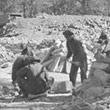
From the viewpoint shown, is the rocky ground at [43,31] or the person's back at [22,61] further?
the rocky ground at [43,31]

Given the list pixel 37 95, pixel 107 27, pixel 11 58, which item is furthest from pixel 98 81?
pixel 107 27

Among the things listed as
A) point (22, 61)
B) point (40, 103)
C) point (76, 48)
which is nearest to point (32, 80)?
point (22, 61)

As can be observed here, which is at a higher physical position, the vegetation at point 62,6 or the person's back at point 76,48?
the person's back at point 76,48

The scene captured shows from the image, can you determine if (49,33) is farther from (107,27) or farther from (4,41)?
(107,27)

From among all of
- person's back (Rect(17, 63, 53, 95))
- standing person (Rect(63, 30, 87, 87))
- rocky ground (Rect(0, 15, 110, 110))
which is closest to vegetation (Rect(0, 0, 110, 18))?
rocky ground (Rect(0, 15, 110, 110))

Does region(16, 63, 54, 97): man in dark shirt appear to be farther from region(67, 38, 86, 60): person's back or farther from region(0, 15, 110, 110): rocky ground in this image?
region(0, 15, 110, 110): rocky ground

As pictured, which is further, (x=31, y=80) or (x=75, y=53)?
(x=75, y=53)

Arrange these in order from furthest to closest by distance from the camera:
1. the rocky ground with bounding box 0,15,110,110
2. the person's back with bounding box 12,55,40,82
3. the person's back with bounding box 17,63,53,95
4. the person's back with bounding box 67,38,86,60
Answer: the rocky ground with bounding box 0,15,110,110 → the person's back with bounding box 67,38,86,60 → the person's back with bounding box 12,55,40,82 → the person's back with bounding box 17,63,53,95

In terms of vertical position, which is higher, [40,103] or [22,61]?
[22,61]

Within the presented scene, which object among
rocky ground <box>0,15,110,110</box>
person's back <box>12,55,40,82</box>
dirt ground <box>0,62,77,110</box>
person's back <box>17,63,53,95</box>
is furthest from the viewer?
rocky ground <box>0,15,110,110</box>

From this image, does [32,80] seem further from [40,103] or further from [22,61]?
[40,103]

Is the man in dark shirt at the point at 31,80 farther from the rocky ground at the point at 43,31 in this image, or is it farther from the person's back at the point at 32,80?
the rocky ground at the point at 43,31

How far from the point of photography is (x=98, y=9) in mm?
56125

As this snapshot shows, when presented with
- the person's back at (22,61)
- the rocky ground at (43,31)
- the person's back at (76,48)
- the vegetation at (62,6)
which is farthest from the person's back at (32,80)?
the vegetation at (62,6)
